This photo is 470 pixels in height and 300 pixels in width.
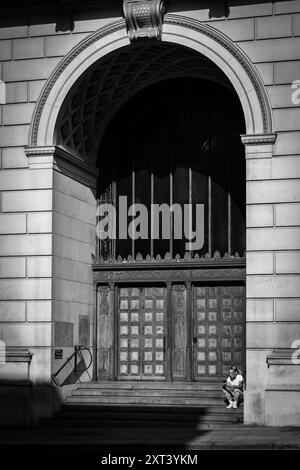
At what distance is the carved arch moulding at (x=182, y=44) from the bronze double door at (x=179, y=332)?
543cm

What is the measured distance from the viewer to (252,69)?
84.9ft

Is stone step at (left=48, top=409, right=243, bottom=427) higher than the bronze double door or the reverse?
the reverse

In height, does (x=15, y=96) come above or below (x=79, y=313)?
above

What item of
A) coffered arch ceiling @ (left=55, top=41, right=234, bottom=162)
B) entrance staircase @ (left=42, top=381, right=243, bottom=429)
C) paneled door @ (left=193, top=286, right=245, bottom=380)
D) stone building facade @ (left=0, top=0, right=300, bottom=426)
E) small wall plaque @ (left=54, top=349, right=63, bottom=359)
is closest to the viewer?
stone building facade @ (left=0, top=0, right=300, bottom=426)

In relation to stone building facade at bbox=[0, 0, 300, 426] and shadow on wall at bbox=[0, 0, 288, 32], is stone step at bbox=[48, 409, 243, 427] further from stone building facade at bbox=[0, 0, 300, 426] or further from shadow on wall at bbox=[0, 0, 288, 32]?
shadow on wall at bbox=[0, 0, 288, 32]

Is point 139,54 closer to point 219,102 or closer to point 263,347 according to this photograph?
point 219,102

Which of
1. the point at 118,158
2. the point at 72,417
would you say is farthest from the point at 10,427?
the point at 118,158

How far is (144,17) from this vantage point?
26500 mm

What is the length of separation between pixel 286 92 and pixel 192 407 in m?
8.47

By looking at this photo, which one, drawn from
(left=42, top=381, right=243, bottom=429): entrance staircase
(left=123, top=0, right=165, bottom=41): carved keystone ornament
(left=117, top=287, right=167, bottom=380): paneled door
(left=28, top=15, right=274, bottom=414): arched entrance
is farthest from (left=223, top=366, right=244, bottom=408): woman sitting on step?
(left=123, top=0, right=165, bottom=41): carved keystone ornament

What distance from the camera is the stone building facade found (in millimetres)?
25312

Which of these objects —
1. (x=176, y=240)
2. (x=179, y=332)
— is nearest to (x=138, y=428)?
(x=179, y=332)

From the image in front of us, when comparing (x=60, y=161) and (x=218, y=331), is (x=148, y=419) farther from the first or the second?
(x=60, y=161)

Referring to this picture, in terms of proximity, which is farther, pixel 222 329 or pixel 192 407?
pixel 222 329
